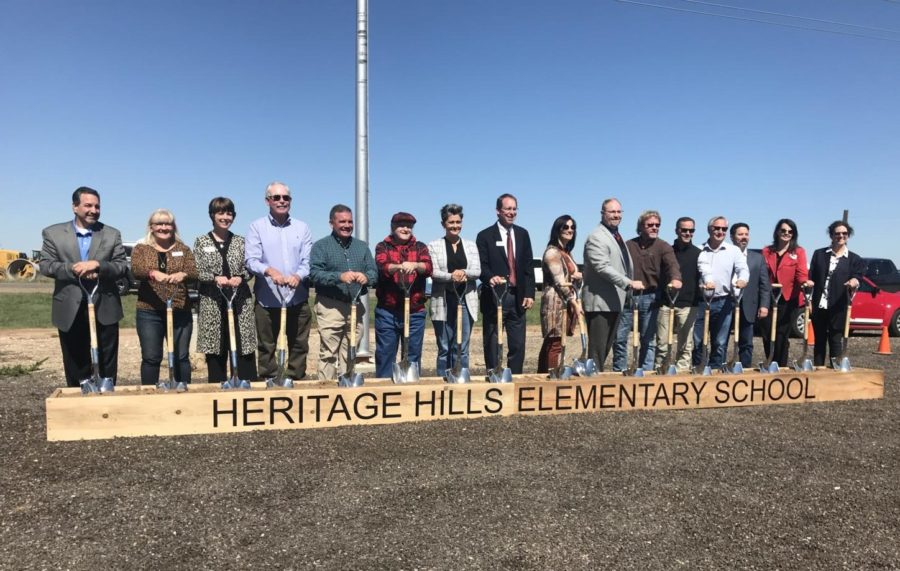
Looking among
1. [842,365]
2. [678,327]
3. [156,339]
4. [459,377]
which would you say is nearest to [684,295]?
[678,327]

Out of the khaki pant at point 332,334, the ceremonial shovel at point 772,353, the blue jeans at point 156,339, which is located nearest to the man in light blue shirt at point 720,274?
the ceremonial shovel at point 772,353

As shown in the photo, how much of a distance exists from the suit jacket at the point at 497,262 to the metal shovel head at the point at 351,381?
1.55m

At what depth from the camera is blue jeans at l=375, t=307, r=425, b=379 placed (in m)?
5.41

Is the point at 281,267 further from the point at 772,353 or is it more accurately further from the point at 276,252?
the point at 772,353

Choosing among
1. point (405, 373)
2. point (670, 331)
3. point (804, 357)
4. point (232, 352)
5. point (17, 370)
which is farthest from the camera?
point (17, 370)

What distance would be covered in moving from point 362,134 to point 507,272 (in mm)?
3246

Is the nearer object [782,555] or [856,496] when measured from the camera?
[782,555]

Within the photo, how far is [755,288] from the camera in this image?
6598 millimetres

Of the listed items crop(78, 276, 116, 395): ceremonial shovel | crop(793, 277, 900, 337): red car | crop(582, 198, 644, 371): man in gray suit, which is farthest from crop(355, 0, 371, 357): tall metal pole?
crop(793, 277, 900, 337): red car

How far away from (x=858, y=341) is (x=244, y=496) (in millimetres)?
12082

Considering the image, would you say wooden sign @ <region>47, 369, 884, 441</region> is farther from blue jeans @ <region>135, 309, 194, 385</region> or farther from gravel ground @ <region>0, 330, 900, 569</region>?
blue jeans @ <region>135, 309, 194, 385</region>

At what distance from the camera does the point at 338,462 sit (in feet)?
12.3

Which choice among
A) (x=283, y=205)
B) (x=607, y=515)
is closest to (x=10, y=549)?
(x=607, y=515)

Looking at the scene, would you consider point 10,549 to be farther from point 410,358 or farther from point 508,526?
point 410,358
